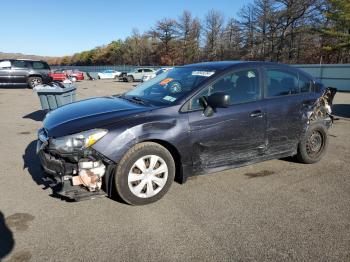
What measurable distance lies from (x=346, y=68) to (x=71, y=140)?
25.2 meters

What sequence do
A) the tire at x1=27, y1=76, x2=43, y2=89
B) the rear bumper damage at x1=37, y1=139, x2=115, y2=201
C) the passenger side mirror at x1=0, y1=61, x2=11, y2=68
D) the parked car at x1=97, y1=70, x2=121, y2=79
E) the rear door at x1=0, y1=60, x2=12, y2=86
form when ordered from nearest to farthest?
the rear bumper damage at x1=37, y1=139, x2=115, y2=201 < the passenger side mirror at x1=0, y1=61, x2=11, y2=68 < the rear door at x1=0, y1=60, x2=12, y2=86 < the tire at x1=27, y1=76, x2=43, y2=89 < the parked car at x1=97, y1=70, x2=121, y2=79

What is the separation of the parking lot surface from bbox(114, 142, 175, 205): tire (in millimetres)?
138

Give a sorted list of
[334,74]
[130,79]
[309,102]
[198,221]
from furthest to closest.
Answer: [130,79], [334,74], [309,102], [198,221]

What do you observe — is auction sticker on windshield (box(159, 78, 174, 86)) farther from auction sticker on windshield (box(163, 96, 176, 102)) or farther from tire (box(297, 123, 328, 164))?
tire (box(297, 123, 328, 164))

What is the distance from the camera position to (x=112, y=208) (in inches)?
153

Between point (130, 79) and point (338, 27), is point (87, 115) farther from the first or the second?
point (338, 27)

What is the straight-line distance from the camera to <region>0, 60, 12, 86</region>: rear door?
2038 centimetres

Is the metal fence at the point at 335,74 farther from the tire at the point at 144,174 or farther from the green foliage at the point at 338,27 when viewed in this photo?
the tire at the point at 144,174

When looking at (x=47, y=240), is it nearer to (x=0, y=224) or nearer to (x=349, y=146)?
(x=0, y=224)

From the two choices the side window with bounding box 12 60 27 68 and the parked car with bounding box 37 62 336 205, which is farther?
the side window with bounding box 12 60 27 68

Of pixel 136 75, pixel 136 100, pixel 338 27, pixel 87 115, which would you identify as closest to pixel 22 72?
pixel 136 75

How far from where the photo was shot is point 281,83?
5094 millimetres

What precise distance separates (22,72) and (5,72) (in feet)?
3.14

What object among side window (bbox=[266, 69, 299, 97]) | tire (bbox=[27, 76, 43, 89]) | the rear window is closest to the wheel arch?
side window (bbox=[266, 69, 299, 97])
